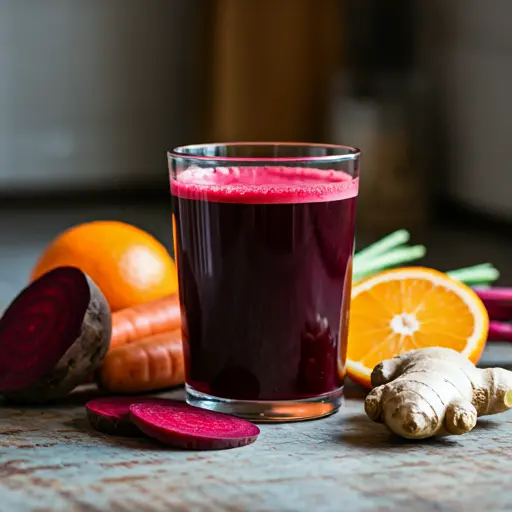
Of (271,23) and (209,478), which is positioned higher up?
(271,23)

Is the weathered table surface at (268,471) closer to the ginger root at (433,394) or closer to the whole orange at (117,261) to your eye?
the ginger root at (433,394)

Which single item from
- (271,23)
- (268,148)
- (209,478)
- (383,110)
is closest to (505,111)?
(383,110)

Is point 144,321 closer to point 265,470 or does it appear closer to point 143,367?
point 143,367

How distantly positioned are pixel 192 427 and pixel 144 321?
409 mm

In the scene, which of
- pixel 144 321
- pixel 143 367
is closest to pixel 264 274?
pixel 143 367

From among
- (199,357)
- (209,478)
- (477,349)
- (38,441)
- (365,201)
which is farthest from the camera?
(365,201)

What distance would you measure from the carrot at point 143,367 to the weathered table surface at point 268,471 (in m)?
0.13

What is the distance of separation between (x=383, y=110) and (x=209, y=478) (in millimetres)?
2582

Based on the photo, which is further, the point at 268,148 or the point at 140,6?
the point at 140,6

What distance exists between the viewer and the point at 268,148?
1261 millimetres

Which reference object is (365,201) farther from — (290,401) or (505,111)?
(290,401)

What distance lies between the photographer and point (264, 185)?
1094 millimetres

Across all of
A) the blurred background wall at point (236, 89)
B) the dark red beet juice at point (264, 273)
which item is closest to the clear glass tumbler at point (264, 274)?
the dark red beet juice at point (264, 273)

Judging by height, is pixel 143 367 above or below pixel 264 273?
below
